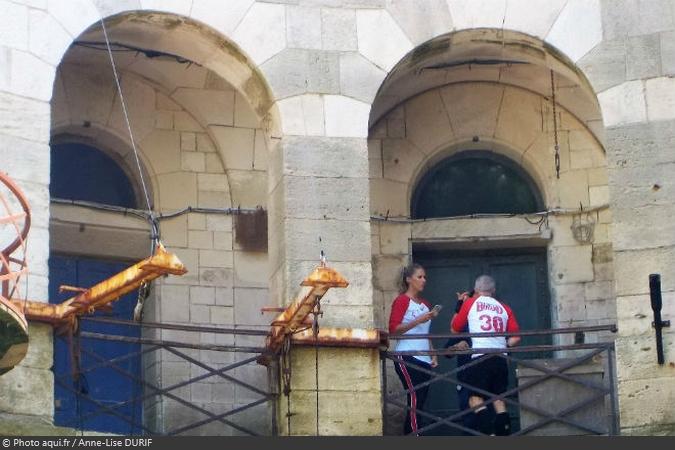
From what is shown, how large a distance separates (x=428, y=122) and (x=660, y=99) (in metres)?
2.70

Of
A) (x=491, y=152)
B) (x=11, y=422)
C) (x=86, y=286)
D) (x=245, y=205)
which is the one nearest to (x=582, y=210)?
(x=491, y=152)

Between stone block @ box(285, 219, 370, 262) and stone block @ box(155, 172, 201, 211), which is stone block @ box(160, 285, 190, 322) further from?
stone block @ box(285, 219, 370, 262)

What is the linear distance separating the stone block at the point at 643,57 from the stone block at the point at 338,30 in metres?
2.44

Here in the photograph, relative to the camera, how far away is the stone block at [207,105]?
82.3 feet

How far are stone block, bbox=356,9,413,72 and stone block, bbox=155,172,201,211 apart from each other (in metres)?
2.19

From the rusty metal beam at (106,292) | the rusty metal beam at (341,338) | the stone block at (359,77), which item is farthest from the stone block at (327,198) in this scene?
the rusty metal beam at (106,292)

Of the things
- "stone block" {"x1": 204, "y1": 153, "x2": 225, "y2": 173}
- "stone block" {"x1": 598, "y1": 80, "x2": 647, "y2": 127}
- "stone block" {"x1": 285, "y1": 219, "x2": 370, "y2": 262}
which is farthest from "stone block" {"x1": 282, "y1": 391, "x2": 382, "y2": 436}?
"stone block" {"x1": 598, "y1": 80, "x2": 647, "y2": 127}

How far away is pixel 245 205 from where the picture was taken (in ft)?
82.0

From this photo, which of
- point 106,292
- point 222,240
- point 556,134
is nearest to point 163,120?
point 222,240

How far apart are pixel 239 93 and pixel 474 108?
230cm

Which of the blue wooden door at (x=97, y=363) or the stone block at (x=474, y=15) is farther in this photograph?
the stone block at (x=474, y=15)

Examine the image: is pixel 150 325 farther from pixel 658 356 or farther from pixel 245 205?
pixel 658 356

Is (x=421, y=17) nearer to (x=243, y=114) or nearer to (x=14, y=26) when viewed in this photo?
(x=243, y=114)

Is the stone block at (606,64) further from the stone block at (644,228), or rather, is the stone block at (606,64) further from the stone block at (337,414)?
the stone block at (337,414)
